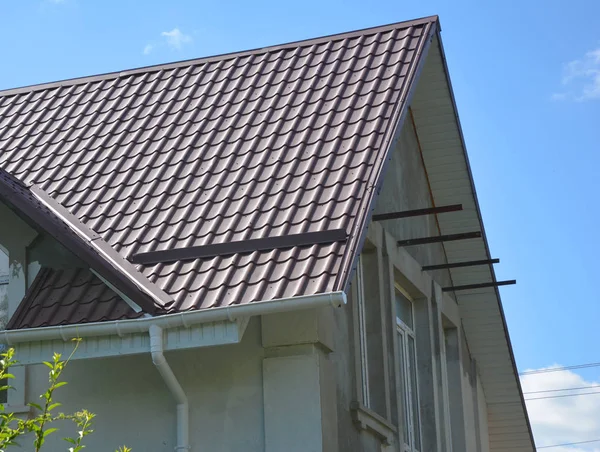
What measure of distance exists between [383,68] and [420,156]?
2972mm

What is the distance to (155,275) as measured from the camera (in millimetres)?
8695

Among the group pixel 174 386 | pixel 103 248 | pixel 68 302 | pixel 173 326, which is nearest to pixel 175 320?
pixel 173 326

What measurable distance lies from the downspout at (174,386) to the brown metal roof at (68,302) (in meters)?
0.24

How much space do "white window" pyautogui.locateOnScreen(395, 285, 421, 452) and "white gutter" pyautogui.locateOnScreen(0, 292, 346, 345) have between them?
3.90 m

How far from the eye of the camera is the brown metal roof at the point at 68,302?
8414mm

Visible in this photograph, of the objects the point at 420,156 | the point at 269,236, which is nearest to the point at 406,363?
the point at 420,156

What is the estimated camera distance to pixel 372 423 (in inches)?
385

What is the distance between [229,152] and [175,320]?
259cm

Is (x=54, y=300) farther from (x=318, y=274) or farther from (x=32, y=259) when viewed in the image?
(x=318, y=274)

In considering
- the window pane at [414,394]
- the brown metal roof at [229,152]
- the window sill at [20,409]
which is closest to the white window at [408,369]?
the window pane at [414,394]

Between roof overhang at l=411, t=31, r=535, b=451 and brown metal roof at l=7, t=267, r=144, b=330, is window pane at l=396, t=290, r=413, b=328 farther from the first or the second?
brown metal roof at l=7, t=267, r=144, b=330

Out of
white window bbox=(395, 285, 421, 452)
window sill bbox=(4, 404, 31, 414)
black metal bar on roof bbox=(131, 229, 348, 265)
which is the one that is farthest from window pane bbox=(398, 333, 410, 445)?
window sill bbox=(4, 404, 31, 414)

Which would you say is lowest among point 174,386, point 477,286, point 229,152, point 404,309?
point 174,386

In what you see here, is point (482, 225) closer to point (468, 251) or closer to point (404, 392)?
point (468, 251)
